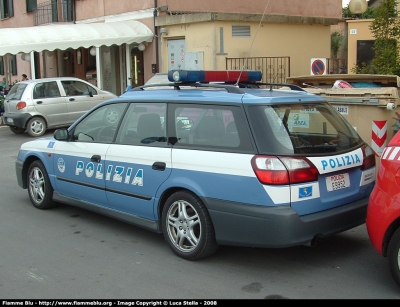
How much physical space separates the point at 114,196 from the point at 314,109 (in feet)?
7.72

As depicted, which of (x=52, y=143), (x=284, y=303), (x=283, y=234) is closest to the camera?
(x=284, y=303)

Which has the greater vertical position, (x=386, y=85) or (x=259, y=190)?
(x=386, y=85)

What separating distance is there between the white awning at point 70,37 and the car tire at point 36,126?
361 centimetres

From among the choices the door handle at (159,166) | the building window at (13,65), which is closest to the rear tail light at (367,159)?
the door handle at (159,166)

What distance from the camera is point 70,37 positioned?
18297mm

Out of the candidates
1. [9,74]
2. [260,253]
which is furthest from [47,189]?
[9,74]

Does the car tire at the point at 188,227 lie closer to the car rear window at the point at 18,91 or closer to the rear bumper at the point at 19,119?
the rear bumper at the point at 19,119

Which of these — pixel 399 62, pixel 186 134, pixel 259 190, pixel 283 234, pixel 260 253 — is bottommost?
pixel 260 253

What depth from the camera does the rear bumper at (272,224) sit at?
14.5 feet

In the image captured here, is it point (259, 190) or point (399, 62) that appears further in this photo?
point (399, 62)

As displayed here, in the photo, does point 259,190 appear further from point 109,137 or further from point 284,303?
point 109,137

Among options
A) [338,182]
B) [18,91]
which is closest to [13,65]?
[18,91]

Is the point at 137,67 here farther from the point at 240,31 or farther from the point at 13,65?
the point at 13,65

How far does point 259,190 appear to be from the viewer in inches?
177
